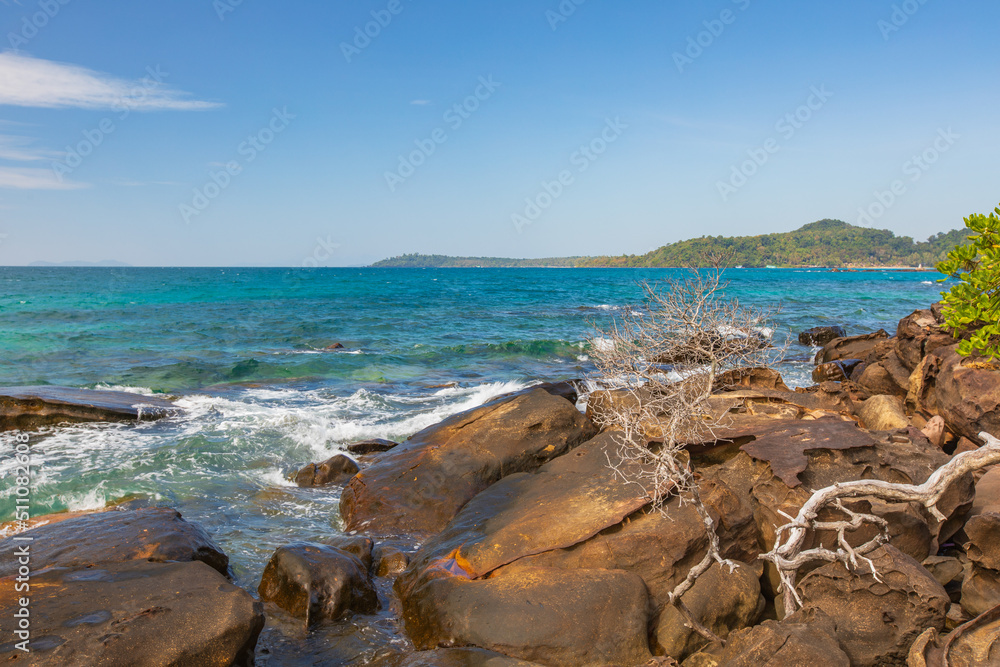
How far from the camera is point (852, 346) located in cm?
1720

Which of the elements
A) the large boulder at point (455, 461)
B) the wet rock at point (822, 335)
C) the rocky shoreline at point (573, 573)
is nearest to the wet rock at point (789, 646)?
the rocky shoreline at point (573, 573)

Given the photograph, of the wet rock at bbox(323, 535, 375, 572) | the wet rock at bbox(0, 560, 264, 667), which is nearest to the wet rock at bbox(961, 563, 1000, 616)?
the wet rock at bbox(323, 535, 375, 572)

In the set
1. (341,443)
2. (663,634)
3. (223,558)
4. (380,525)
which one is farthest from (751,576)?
(341,443)

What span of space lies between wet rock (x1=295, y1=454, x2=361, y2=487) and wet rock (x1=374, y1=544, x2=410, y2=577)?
291 cm

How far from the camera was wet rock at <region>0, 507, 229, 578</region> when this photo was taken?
5.47 meters

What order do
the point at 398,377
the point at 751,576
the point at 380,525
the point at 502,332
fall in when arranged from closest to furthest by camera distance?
the point at 751,576 → the point at 380,525 → the point at 398,377 → the point at 502,332

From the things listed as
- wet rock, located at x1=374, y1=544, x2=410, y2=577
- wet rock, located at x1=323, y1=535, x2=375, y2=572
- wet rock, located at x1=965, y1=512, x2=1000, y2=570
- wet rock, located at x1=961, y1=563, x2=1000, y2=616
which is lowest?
wet rock, located at x1=374, y1=544, x2=410, y2=577

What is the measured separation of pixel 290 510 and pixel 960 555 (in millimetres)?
8206

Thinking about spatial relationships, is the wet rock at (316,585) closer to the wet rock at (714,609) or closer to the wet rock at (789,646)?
the wet rock at (714,609)

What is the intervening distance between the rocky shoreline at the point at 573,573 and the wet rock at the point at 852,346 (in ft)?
28.5

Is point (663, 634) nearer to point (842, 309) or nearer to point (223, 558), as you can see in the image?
point (223, 558)

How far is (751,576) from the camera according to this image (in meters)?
5.52

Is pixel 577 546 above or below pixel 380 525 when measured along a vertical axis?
above

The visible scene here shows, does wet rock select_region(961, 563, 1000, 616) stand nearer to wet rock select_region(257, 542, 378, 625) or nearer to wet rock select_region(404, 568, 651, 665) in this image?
wet rock select_region(404, 568, 651, 665)
